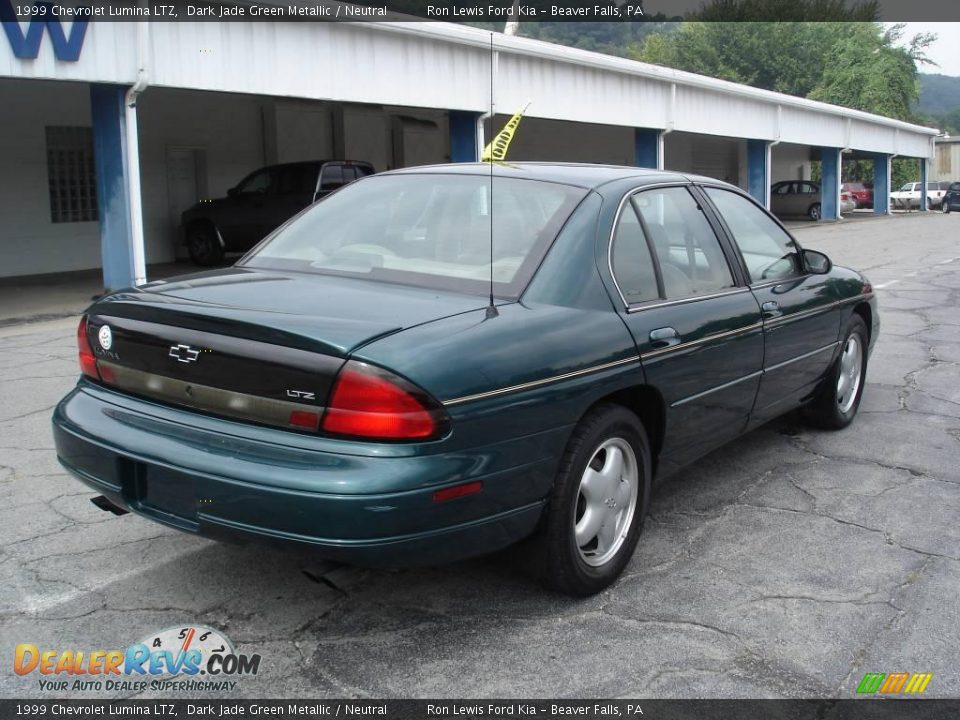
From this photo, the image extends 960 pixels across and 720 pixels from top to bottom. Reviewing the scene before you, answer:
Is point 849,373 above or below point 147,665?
above

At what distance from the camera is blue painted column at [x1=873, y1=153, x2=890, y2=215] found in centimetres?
4153

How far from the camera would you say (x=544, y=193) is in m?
3.90

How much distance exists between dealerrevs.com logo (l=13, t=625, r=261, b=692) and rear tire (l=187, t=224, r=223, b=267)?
14.8m

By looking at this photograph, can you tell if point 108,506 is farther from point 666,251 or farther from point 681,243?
point 681,243

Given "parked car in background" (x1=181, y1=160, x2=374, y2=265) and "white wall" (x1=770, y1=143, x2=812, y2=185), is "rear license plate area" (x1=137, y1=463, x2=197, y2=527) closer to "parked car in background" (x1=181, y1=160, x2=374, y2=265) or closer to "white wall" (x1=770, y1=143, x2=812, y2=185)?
"parked car in background" (x1=181, y1=160, x2=374, y2=265)

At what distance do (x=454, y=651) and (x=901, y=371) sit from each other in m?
5.80

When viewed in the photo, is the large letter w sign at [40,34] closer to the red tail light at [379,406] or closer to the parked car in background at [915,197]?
the red tail light at [379,406]

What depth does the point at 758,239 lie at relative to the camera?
16.4ft

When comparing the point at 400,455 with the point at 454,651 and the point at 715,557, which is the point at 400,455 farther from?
the point at 715,557

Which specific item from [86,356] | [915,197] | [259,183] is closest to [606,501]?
[86,356]

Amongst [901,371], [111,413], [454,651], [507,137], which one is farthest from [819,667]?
[901,371]

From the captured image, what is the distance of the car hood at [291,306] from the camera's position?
2.96 meters

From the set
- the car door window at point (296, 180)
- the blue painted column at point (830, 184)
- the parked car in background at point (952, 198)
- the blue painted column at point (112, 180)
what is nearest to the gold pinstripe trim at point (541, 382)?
the blue painted column at point (112, 180)

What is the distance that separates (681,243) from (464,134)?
44.3ft
